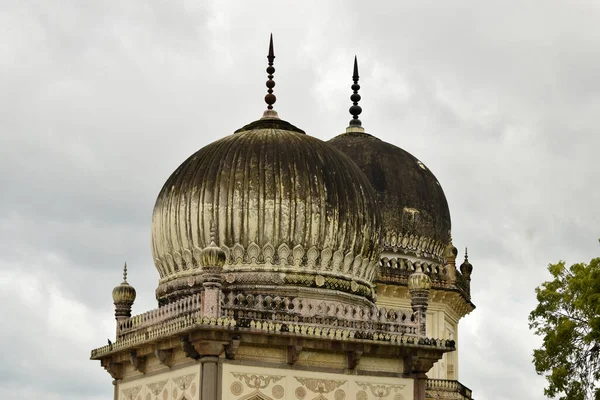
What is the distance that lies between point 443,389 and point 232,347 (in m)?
18.0

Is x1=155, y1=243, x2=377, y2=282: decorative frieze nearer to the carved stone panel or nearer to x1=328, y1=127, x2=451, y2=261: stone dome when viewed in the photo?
the carved stone panel

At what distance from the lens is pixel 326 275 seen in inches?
1102

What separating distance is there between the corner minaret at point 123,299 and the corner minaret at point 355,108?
1679 centimetres

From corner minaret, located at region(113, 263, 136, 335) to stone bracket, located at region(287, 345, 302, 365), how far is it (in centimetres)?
403

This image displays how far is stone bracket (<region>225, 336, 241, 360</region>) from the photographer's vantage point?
26.0 meters

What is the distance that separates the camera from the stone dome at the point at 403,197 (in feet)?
139

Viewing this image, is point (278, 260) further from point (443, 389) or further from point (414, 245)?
point (443, 389)

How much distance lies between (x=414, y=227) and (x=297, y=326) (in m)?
16.6

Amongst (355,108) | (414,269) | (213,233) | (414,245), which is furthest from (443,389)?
(213,233)

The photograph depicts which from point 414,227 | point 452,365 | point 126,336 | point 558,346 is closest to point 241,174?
point 126,336

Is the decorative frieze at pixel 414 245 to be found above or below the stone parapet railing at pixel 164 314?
above

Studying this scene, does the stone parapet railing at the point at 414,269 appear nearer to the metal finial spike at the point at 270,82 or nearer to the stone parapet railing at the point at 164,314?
the metal finial spike at the point at 270,82

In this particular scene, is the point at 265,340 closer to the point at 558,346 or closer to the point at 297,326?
the point at 297,326

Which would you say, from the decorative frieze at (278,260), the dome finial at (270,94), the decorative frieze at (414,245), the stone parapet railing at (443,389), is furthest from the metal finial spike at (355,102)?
the decorative frieze at (278,260)
